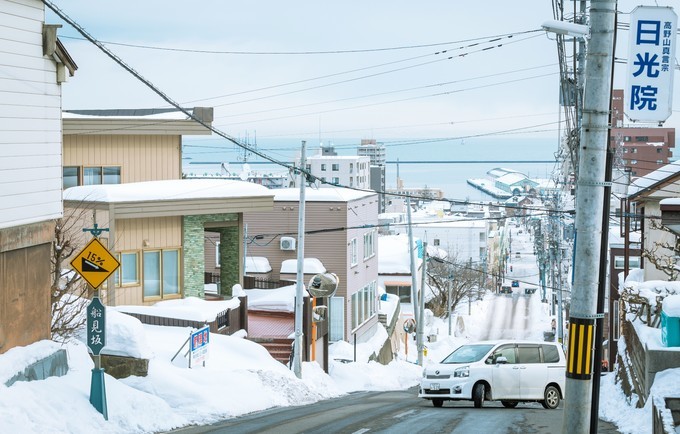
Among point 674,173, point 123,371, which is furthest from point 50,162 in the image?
point 674,173

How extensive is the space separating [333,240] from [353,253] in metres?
1.95

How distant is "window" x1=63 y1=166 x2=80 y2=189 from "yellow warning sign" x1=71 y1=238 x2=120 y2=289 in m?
17.3

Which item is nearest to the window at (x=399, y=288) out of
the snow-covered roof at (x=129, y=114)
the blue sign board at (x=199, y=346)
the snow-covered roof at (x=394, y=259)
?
the snow-covered roof at (x=394, y=259)

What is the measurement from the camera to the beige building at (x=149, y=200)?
29.4 metres

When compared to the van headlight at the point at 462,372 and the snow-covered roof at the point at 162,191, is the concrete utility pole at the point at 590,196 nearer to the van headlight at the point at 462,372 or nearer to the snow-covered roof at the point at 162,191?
the van headlight at the point at 462,372

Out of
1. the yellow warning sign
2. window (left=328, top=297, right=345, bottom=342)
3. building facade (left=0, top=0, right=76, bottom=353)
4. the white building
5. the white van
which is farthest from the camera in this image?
the white building

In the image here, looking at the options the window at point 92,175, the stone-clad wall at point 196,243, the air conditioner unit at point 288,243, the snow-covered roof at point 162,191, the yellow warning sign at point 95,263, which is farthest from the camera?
the air conditioner unit at point 288,243

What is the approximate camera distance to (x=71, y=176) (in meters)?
32.0

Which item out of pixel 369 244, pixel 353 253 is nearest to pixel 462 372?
pixel 353 253

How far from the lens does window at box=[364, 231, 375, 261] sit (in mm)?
48181

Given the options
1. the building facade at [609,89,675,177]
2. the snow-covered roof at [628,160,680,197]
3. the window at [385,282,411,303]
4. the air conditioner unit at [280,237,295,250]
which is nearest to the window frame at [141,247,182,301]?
the air conditioner unit at [280,237,295,250]

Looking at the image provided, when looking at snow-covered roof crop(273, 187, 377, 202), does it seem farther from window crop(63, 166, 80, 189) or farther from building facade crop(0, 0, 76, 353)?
building facade crop(0, 0, 76, 353)

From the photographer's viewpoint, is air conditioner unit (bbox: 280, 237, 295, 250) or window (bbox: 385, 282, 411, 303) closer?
air conditioner unit (bbox: 280, 237, 295, 250)

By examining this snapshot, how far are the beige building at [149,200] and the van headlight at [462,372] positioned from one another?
11.6 m
